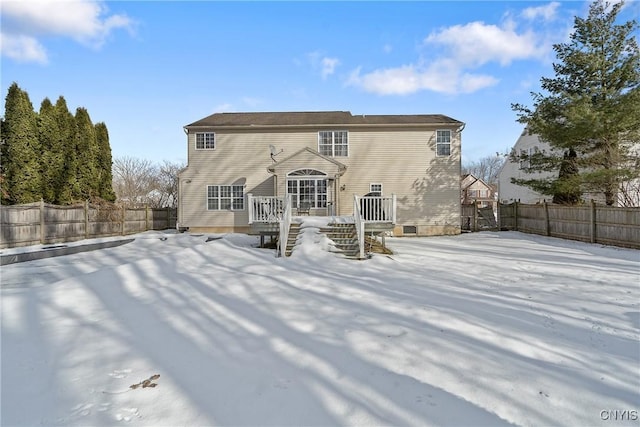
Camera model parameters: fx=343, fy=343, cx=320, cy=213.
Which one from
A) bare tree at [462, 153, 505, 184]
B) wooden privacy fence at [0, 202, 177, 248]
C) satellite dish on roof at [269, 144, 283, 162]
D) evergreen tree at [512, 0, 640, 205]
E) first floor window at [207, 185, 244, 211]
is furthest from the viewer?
bare tree at [462, 153, 505, 184]

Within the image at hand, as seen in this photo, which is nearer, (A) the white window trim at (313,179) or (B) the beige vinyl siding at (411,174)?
(A) the white window trim at (313,179)

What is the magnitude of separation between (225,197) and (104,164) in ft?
25.0

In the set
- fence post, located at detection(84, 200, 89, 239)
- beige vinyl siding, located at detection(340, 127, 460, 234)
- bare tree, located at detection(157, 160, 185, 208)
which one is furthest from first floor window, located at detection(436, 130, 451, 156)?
bare tree, located at detection(157, 160, 185, 208)

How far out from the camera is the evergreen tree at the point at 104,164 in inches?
738

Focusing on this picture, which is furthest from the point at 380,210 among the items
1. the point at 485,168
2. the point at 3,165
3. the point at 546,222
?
the point at 485,168

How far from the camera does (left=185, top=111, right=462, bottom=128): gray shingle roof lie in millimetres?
17344

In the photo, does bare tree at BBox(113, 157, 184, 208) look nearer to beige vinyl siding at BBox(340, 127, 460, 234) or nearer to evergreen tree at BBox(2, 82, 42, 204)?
evergreen tree at BBox(2, 82, 42, 204)

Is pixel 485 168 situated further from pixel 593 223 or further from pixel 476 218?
pixel 593 223

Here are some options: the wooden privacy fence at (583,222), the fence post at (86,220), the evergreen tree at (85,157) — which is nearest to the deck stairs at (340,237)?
the wooden privacy fence at (583,222)

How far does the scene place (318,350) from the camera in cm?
340

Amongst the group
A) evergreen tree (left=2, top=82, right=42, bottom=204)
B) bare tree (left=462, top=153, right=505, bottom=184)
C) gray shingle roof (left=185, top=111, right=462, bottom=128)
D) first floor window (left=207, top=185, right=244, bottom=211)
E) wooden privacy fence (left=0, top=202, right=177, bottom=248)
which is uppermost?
bare tree (left=462, top=153, right=505, bottom=184)

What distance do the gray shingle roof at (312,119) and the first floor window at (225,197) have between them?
3207 millimetres

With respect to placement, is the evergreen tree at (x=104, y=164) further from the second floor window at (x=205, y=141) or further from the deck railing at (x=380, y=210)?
the deck railing at (x=380, y=210)

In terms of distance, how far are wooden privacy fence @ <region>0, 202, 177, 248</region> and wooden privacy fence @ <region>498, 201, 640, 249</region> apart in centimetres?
2026
